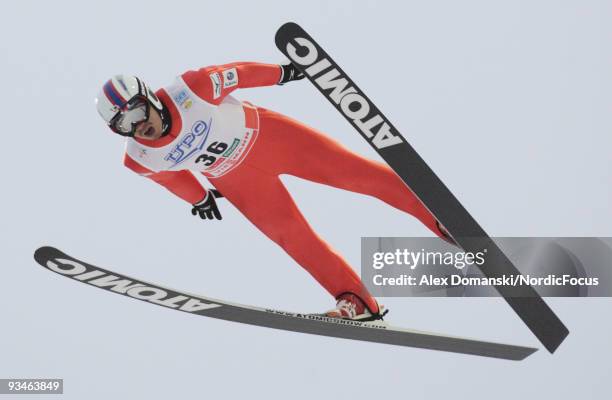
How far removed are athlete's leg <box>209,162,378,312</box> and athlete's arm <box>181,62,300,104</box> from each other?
0.43m

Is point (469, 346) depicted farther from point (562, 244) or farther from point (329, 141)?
point (329, 141)

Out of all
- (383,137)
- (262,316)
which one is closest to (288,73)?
(383,137)

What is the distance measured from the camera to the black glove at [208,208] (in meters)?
5.43

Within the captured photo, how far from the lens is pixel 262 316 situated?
5.19 meters

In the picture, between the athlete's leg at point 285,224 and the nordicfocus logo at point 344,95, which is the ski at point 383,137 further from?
the athlete's leg at point 285,224

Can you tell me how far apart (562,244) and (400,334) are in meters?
0.95

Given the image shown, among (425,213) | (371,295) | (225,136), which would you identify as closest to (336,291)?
(371,295)

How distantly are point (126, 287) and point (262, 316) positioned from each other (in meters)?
0.65

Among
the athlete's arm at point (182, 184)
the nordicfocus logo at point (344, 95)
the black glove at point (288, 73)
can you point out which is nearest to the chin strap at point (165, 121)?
the athlete's arm at point (182, 184)

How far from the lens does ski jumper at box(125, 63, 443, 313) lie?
5004 millimetres

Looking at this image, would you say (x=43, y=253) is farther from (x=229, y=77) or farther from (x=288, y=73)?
(x=288, y=73)

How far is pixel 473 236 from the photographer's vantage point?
16.1 feet

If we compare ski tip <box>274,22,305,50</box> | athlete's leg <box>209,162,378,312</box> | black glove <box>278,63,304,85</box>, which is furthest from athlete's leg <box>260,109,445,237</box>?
ski tip <box>274,22,305,50</box>

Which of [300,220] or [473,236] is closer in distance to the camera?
[473,236]
